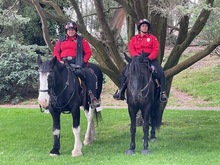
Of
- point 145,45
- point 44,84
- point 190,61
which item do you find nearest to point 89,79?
point 145,45

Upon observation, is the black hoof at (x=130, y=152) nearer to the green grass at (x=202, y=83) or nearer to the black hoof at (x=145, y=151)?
the black hoof at (x=145, y=151)

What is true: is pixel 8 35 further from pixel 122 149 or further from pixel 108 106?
pixel 122 149

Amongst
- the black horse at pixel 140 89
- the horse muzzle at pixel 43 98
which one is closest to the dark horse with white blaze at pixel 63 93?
the horse muzzle at pixel 43 98

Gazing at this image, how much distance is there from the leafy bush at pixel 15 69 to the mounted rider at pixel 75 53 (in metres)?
11.7

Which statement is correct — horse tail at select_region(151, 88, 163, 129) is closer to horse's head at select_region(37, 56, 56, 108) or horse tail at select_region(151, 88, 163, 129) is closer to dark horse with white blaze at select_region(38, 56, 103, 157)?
dark horse with white blaze at select_region(38, 56, 103, 157)

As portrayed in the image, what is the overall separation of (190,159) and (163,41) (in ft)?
19.0

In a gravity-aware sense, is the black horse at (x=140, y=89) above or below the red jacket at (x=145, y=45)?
below

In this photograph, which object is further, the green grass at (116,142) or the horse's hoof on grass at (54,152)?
the horse's hoof on grass at (54,152)

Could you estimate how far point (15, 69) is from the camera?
22469 mm

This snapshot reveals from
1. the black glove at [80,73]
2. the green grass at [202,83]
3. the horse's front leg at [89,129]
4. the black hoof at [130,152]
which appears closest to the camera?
the black hoof at [130,152]

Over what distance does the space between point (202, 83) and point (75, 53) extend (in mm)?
15106

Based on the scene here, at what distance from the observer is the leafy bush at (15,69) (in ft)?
72.3

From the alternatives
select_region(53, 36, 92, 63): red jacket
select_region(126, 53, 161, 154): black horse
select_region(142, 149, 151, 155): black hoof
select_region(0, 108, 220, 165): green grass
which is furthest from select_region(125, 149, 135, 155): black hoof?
select_region(53, 36, 92, 63): red jacket

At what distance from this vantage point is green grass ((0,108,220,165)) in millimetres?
9101
